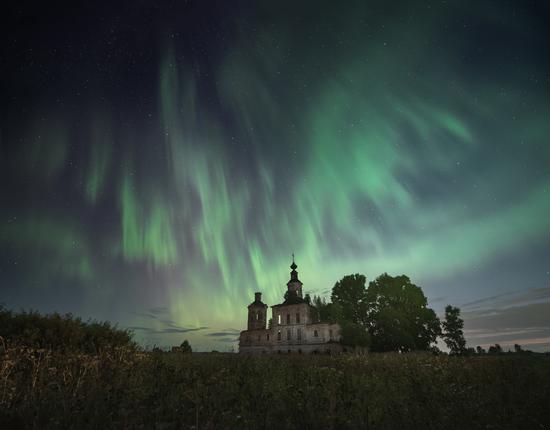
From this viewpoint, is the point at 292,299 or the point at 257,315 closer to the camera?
the point at 292,299

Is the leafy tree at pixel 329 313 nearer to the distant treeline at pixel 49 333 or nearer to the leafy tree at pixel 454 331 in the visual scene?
the leafy tree at pixel 454 331

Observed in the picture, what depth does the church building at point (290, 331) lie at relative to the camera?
170ft

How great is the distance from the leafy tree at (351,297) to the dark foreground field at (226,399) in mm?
47942

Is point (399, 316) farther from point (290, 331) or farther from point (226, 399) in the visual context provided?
point (226, 399)

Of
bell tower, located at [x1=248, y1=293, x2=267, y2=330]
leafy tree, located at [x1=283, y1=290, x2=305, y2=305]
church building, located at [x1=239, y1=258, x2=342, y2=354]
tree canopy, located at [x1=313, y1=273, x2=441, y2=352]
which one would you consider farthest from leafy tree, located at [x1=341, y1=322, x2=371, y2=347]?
bell tower, located at [x1=248, y1=293, x2=267, y2=330]

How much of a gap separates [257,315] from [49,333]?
58.5m

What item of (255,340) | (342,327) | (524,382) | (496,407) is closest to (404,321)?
(342,327)

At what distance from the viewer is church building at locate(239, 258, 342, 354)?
51.7 metres

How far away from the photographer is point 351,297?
2350 inches

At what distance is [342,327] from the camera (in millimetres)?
49281

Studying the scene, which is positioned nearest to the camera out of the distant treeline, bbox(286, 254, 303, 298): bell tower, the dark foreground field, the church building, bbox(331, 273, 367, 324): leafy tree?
the dark foreground field

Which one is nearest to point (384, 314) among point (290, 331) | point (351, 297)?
point (351, 297)

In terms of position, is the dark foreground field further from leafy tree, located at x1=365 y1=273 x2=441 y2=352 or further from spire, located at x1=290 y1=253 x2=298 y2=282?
spire, located at x1=290 y1=253 x2=298 y2=282

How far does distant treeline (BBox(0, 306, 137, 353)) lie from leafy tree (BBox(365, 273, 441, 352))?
46723mm
